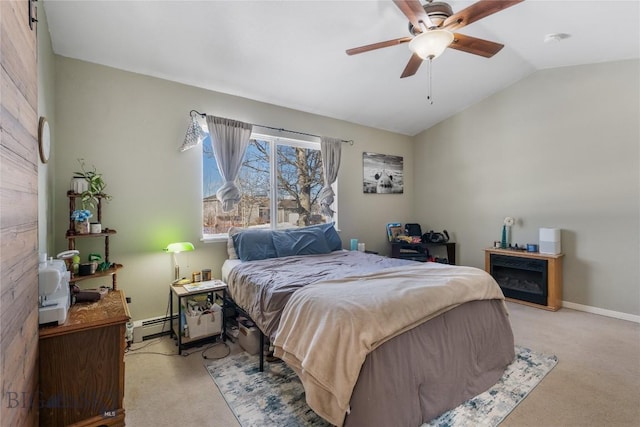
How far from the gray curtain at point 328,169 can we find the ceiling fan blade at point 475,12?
2.32 metres

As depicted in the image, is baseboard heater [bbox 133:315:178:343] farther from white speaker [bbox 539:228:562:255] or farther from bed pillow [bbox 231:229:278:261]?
white speaker [bbox 539:228:562:255]

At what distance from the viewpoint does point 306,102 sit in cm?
386

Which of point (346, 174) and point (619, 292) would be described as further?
point (346, 174)

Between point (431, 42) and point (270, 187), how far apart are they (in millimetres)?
2496

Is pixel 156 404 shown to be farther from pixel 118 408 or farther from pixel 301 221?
pixel 301 221

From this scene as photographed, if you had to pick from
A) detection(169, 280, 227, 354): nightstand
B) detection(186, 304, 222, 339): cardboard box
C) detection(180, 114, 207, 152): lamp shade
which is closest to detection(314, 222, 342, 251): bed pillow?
detection(169, 280, 227, 354): nightstand

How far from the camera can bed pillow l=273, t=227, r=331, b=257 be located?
11.0ft

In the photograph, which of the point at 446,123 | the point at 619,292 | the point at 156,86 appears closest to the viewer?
the point at 156,86

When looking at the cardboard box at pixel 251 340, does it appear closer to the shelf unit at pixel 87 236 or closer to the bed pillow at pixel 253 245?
the bed pillow at pixel 253 245

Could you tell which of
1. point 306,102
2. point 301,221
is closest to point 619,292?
point 301,221

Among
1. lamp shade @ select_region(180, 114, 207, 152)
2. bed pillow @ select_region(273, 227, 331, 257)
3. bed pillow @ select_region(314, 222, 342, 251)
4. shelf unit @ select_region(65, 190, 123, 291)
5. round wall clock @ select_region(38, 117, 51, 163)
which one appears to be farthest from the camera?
bed pillow @ select_region(314, 222, 342, 251)

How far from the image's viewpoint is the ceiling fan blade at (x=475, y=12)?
172 cm

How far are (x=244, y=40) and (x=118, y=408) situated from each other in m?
2.86

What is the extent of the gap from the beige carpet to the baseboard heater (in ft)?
0.33
